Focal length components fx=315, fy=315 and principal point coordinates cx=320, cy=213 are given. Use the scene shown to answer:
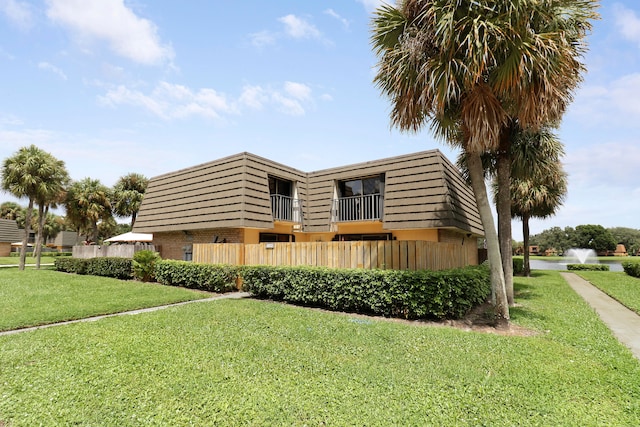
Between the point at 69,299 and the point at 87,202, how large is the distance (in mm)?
24423

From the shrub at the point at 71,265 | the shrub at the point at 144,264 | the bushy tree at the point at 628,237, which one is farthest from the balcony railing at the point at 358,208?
the bushy tree at the point at 628,237

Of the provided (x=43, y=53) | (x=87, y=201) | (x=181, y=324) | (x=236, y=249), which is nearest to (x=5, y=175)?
(x=87, y=201)

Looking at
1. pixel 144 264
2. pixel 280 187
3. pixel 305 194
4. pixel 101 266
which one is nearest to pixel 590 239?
pixel 305 194

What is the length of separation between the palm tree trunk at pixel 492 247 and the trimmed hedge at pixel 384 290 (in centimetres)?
87

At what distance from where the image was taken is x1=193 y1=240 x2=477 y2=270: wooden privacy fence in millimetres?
9359

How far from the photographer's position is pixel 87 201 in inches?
1185

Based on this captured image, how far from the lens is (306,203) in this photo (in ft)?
56.0

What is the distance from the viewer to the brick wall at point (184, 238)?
14.1 metres

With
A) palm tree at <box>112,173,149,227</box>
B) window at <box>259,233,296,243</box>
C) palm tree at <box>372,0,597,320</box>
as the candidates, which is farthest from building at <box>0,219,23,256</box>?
palm tree at <box>372,0,597,320</box>

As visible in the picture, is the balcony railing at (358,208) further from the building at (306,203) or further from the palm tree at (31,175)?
the palm tree at (31,175)

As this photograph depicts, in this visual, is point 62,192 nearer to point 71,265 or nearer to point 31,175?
point 31,175

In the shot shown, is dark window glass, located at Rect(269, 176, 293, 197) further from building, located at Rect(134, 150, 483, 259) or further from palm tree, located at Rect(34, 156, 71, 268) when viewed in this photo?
palm tree, located at Rect(34, 156, 71, 268)

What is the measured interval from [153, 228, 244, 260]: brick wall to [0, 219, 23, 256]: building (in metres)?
41.4

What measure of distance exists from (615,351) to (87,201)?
37.0m
